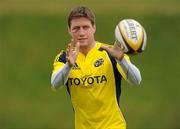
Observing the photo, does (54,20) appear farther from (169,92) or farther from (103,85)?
(103,85)

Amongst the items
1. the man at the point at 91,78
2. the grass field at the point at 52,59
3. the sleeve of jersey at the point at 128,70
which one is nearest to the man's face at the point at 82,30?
the man at the point at 91,78

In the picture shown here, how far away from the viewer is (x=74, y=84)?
9.80 metres

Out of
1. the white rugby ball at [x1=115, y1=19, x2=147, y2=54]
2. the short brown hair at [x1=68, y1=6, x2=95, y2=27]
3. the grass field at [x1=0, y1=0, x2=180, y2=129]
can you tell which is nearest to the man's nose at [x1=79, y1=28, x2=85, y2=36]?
the short brown hair at [x1=68, y1=6, x2=95, y2=27]

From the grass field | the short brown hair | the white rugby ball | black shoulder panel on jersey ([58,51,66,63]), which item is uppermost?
the short brown hair

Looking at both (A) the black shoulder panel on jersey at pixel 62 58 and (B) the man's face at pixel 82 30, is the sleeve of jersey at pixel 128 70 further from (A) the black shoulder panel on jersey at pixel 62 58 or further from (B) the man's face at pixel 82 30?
(A) the black shoulder panel on jersey at pixel 62 58

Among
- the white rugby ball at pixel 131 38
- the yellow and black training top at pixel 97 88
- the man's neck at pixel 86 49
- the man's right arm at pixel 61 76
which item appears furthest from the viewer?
the man's neck at pixel 86 49

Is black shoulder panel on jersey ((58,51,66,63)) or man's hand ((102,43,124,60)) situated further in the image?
black shoulder panel on jersey ((58,51,66,63))

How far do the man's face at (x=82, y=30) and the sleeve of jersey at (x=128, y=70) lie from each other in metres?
0.41

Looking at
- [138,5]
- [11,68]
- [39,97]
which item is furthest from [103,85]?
[138,5]

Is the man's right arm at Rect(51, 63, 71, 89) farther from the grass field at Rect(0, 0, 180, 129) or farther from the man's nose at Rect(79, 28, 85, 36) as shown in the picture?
the grass field at Rect(0, 0, 180, 129)

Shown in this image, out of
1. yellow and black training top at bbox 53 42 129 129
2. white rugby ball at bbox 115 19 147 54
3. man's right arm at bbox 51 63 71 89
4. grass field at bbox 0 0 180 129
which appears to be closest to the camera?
white rugby ball at bbox 115 19 147 54

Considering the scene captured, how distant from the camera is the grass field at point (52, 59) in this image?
19.9m

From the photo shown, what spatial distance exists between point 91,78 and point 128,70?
17.1 inches

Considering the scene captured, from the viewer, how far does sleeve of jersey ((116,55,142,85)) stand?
371 inches
